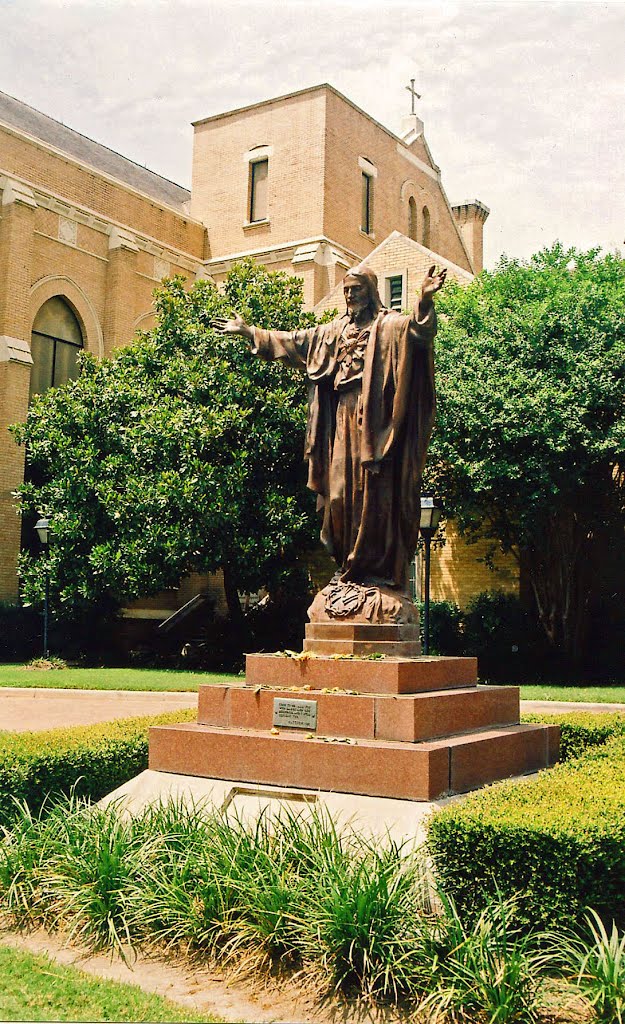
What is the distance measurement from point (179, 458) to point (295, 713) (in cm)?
1372

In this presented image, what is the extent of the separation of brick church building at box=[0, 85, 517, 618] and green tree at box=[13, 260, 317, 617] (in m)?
3.74

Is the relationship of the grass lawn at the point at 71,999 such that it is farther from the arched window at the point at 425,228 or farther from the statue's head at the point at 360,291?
the arched window at the point at 425,228

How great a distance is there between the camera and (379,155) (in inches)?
1329

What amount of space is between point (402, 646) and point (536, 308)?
13.3m

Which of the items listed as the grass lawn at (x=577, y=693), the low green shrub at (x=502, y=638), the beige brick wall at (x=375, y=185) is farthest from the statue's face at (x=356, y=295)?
the beige brick wall at (x=375, y=185)

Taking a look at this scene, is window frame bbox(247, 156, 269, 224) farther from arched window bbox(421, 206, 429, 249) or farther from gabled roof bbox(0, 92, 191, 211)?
arched window bbox(421, 206, 429, 249)

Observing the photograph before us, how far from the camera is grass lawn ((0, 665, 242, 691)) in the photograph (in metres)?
16.2

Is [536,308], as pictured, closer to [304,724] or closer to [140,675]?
[140,675]

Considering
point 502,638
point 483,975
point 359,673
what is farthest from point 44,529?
point 483,975

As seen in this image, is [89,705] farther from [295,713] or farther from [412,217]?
[412,217]

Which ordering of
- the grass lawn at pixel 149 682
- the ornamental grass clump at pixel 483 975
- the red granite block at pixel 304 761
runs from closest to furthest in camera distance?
the ornamental grass clump at pixel 483 975
the red granite block at pixel 304 761
the grass lawn at pixel 149 682

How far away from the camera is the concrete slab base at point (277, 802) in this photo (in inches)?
209

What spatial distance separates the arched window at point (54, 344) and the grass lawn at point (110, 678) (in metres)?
10.1

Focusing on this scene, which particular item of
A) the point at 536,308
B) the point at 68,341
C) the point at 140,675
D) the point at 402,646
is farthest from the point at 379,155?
the point at 402,646
